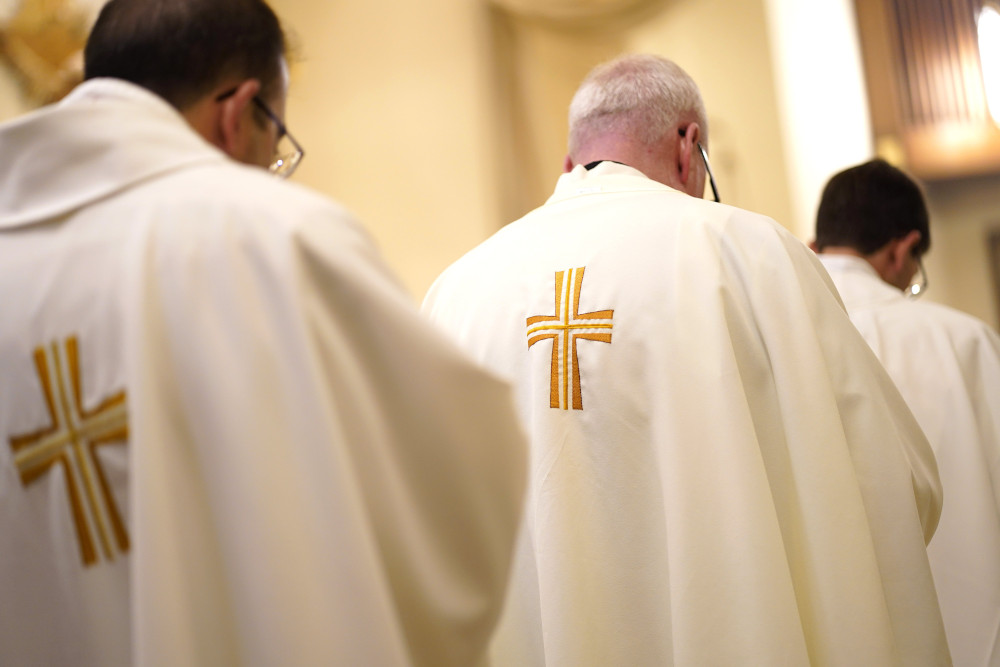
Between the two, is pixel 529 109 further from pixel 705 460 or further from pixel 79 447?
pixel 79 447

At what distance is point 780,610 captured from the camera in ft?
5.98

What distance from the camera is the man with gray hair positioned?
188 centimetres

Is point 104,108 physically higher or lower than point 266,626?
higher

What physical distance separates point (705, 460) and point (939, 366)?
5.05 ft

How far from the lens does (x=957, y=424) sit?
3053 millimetres

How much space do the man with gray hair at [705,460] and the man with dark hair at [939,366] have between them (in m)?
0.89

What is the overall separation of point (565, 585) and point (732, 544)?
13.9 inches

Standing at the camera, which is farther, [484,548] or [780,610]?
[780,610]

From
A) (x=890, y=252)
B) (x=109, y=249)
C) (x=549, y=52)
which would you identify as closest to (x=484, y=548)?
(x=109, y=249)

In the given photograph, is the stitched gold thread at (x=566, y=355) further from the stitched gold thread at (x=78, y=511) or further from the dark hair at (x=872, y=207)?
the dark hair at (x=872, y=207)

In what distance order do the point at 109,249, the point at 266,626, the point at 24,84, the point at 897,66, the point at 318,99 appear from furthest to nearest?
the point at 897,66 → the point at 318,99 → the point at 24,84 → the point at 109,249 → the point at 266,626

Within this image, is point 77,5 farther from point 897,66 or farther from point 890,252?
point 897,66

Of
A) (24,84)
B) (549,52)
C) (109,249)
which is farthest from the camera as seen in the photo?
(549,52)

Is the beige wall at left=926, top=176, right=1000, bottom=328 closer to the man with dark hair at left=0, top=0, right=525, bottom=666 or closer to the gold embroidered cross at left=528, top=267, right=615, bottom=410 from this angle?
the gold embroidered cross at left=528, top=267, right=615, bottom=410
